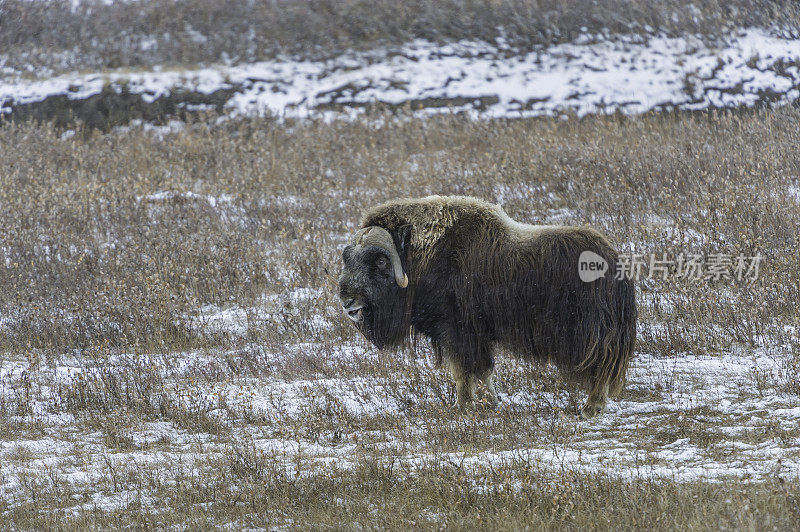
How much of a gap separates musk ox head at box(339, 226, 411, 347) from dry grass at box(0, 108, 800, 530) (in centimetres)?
67

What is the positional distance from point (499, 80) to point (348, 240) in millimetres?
7893

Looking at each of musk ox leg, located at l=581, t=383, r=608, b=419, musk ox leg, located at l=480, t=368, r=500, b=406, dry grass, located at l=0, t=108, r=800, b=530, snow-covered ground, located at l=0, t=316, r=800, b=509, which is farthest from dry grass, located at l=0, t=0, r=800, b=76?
musk ox leg, located at l=581, t=383, r=608, b=419

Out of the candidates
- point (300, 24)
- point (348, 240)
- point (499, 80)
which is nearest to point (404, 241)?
point (348, 240)

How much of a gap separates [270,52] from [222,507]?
48.9ft

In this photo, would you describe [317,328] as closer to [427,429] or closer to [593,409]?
[427,429]

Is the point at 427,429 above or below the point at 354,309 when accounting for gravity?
below

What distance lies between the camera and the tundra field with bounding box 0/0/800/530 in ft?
14.0

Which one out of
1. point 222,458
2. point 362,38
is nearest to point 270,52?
point 362,38

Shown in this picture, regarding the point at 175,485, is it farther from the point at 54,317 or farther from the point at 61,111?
the point at 61,111

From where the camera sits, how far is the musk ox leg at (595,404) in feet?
17.1

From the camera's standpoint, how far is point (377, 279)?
5.40 m

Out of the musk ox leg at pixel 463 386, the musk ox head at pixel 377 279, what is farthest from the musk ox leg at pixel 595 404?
the musk ox head at pixel 377 279

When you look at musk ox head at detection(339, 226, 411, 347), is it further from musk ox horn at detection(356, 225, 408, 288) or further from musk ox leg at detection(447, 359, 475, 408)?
musk ox leg at detection(447, 359, 475, 408)

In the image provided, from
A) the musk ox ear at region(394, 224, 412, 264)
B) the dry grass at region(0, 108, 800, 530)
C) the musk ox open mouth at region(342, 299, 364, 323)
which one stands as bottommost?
the dry grass at region(0, 108, 800, 530)
